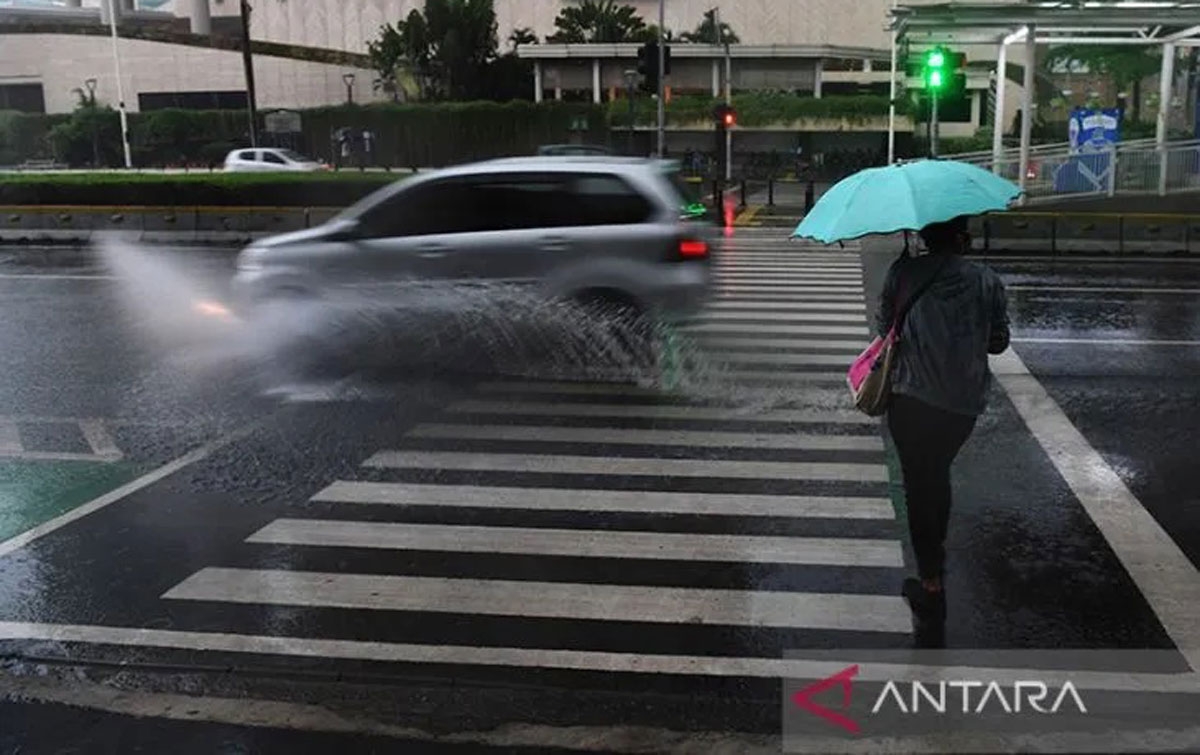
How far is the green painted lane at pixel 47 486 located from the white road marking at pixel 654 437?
206cm

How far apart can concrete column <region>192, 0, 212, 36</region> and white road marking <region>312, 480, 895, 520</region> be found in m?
79.1

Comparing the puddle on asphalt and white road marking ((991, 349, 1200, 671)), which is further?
the puddle on asphalt

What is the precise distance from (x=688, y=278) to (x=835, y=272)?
8.38 meters

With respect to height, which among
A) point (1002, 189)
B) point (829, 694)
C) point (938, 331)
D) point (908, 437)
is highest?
point (1002, 189)

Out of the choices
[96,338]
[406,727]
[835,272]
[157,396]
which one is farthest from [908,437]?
[835,272]

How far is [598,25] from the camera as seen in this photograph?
209 ft

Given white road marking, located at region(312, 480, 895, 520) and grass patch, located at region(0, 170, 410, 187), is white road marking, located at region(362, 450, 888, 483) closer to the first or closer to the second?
white road marking, located at region(312, 480, 895, 520)

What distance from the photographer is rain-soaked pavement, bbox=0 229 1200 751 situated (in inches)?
172

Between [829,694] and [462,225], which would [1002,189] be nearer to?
[829,694]

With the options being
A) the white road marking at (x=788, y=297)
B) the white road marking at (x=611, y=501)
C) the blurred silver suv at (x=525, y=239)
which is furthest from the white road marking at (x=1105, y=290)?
the white road marking at (x=611, y=501)

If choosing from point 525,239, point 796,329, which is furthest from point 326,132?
point 525,239

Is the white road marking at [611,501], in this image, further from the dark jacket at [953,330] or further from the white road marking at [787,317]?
the white road marking at [787,317]

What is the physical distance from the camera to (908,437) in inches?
188

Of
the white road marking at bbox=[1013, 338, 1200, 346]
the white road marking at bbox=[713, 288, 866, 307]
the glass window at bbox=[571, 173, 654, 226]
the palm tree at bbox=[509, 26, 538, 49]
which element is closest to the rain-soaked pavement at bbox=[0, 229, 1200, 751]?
the white road marking at bbox=[1013, 338, 1200, 346]
